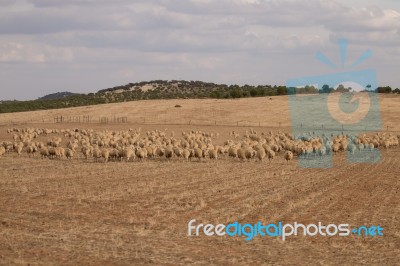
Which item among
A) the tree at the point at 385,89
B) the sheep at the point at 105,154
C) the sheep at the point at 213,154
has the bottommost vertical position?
the sheep at the point at 213,154

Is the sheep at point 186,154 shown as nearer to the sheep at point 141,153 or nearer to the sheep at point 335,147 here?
the sheep at point 141,153

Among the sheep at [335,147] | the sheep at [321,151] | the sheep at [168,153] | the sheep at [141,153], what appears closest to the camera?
the sheep at [141,153]

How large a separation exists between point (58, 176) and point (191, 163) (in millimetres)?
8731

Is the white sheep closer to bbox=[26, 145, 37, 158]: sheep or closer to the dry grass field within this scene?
the dry grass field

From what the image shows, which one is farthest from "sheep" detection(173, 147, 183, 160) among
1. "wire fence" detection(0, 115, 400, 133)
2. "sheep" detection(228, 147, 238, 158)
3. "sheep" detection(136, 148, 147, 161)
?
"wire fence" detection(0, 115, 400, 133)

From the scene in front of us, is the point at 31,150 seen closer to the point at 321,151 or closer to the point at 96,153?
the point at 96,153

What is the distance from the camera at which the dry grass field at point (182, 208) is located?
550 inches

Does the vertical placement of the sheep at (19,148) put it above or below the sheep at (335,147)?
above

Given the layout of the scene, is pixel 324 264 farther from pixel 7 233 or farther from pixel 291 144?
pixel 291 144

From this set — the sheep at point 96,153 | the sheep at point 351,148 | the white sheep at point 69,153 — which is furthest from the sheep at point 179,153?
the sheep at point 351,148

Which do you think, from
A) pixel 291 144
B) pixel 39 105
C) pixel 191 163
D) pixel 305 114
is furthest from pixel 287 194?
pixel 39 105

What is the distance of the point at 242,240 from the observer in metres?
15.4

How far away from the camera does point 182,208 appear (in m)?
19.6

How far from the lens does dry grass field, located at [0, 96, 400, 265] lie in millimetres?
13961
